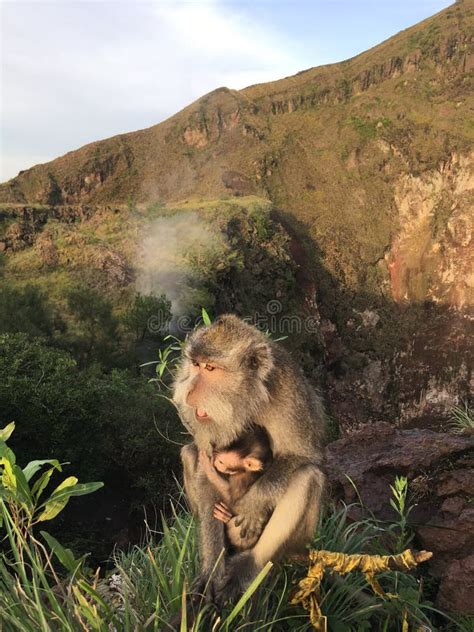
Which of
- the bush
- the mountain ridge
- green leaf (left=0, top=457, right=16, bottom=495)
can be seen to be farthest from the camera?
the mountain ridge

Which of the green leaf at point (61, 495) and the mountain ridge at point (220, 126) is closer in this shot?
the green leaf at point (61, 495)

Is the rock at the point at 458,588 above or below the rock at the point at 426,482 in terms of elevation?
below

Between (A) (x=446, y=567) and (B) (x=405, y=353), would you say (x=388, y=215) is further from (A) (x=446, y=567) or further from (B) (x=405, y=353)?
(A) (x=446, y=567)

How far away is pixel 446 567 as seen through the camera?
4.44 meters

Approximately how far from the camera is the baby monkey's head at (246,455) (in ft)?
10.8

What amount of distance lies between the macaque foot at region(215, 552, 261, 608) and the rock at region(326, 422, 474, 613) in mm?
→ 1646

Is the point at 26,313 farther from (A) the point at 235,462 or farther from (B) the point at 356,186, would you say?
(B) the point at 356,186

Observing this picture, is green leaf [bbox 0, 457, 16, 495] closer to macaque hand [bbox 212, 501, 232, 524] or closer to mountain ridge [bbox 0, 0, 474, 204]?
macaque hand [bbox 212, 501, 232, 524]

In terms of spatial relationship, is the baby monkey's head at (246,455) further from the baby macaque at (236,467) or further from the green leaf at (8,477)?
the green leaf at (8,477)

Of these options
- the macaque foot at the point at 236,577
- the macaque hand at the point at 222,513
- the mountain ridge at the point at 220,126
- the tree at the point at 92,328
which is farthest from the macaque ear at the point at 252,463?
the mountain ridge at the point at 220,126

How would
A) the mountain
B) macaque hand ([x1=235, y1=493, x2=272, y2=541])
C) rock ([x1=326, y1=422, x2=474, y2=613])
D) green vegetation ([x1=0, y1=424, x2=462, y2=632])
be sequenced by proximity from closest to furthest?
green vegetation ([x1=0, y1=424, x2=462, y2=632]) < macaque hand ([x1=235, y1=493, x2=272, y2=541]) < rock ([x1=326, y1=422, x2=474, y2=613]) < the mountain

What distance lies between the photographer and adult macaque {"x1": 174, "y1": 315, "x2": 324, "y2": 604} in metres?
3.13

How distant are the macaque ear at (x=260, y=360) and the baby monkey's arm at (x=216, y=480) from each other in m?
0.62

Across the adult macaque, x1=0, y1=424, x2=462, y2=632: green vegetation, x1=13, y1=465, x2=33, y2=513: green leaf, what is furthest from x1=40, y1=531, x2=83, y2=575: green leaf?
the adult macaque
